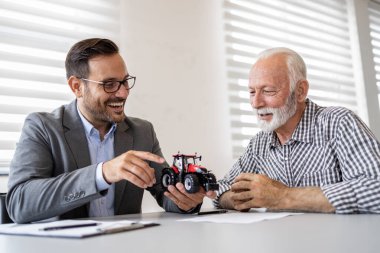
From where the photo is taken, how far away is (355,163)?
175cm

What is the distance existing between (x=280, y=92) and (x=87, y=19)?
1254 mm

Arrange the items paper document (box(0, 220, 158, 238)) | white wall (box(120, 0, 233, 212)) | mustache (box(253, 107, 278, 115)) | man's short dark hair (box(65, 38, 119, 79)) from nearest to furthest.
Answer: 1. paper document (box(0, 220, 158, 238))
2. man's short dark hair (box(65, 38, 119, 79))
3. mustache (box(253, 107, 278, 115))
4. white wall (box(120, 0, 233, 212))

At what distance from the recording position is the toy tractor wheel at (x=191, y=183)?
1.55 meters

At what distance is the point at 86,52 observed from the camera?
201 centimetres

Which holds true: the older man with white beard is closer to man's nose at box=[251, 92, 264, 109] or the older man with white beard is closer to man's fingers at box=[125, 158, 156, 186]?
man's nose at box=[251, 92, 264, 109]

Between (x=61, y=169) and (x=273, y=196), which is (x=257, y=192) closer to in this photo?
(x=273, y=196)

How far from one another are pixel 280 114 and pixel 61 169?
3.59 ft

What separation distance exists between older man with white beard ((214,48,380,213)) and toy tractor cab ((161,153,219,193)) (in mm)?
237

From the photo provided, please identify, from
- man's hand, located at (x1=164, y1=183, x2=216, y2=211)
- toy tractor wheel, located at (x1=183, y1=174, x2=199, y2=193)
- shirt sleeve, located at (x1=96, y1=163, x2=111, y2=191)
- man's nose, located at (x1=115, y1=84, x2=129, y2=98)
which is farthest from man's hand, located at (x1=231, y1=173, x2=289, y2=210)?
man's nose, located at (x1=115, y1=84, x2=129, y2=98)

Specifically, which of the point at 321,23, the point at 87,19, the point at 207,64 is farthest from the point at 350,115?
the point at 321,23

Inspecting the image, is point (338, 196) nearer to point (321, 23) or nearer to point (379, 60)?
point (321, 23)

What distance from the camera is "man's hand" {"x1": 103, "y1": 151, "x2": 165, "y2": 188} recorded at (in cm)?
145

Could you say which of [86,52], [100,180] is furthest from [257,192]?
[86,52]

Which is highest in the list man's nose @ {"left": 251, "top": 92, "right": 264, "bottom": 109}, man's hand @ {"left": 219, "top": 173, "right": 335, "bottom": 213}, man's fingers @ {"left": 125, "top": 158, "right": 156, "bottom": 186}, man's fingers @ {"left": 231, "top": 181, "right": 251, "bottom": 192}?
man's nose @ {"left": 251, "top": 92, "right": 264, "bottom": 109}
